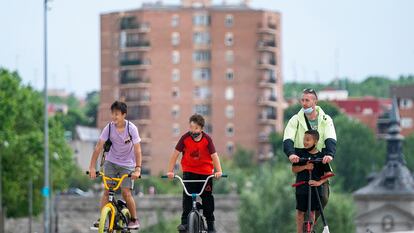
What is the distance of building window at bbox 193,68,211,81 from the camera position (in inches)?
7136

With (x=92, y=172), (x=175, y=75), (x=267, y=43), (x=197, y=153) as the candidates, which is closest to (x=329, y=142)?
(x=197, y=153)

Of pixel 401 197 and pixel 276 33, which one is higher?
pixel 276 33

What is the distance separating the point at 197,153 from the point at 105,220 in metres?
1.61

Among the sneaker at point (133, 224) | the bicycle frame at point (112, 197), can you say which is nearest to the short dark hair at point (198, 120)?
the bicycle frame at point (112, 197)

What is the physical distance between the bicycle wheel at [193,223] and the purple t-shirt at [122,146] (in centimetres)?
102

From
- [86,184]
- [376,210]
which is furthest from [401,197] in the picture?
[86,184]

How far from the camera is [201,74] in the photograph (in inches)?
7160

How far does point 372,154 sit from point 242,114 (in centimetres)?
1678

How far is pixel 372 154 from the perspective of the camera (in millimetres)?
166750

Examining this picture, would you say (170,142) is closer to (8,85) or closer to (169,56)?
Answer: (169,56)

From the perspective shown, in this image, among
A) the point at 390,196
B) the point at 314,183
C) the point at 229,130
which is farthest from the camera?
the point at 229,130

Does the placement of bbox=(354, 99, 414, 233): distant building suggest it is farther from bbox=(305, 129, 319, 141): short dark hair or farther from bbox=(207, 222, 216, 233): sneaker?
bbox=(305, 129, 319, 141): short dark hair

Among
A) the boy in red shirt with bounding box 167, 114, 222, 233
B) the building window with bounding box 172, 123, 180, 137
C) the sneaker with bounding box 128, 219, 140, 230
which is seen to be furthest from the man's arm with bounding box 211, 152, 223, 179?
the building window with bounding box 172, 123, 180, 137

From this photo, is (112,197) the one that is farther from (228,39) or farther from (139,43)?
(139,43)
